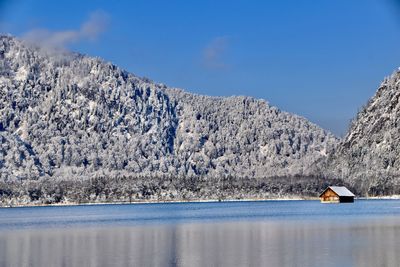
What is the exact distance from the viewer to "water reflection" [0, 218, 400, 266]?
60656 millimetres

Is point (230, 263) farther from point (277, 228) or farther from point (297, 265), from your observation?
point (277, 228)

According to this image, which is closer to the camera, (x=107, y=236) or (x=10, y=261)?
(x=10, y=261)

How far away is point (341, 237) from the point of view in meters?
76.9

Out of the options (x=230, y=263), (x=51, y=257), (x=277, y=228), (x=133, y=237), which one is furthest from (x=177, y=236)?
(x=230, y=263)

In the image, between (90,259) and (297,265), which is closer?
(297,265)

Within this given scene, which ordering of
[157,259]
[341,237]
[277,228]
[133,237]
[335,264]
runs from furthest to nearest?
[277,228] < [133,237] < [341,237] < [157,259] < [335,264]

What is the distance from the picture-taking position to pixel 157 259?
207 ft

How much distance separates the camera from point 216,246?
237 feet

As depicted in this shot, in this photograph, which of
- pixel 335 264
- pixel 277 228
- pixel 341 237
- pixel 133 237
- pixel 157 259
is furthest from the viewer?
pixel 277 228

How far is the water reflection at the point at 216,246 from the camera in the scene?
60.7 m

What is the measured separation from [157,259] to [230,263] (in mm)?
6474

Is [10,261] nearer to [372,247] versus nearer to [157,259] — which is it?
[157,259]

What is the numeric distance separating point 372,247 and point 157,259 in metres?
16.8

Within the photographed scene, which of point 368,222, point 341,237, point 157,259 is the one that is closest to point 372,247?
point 341,237
